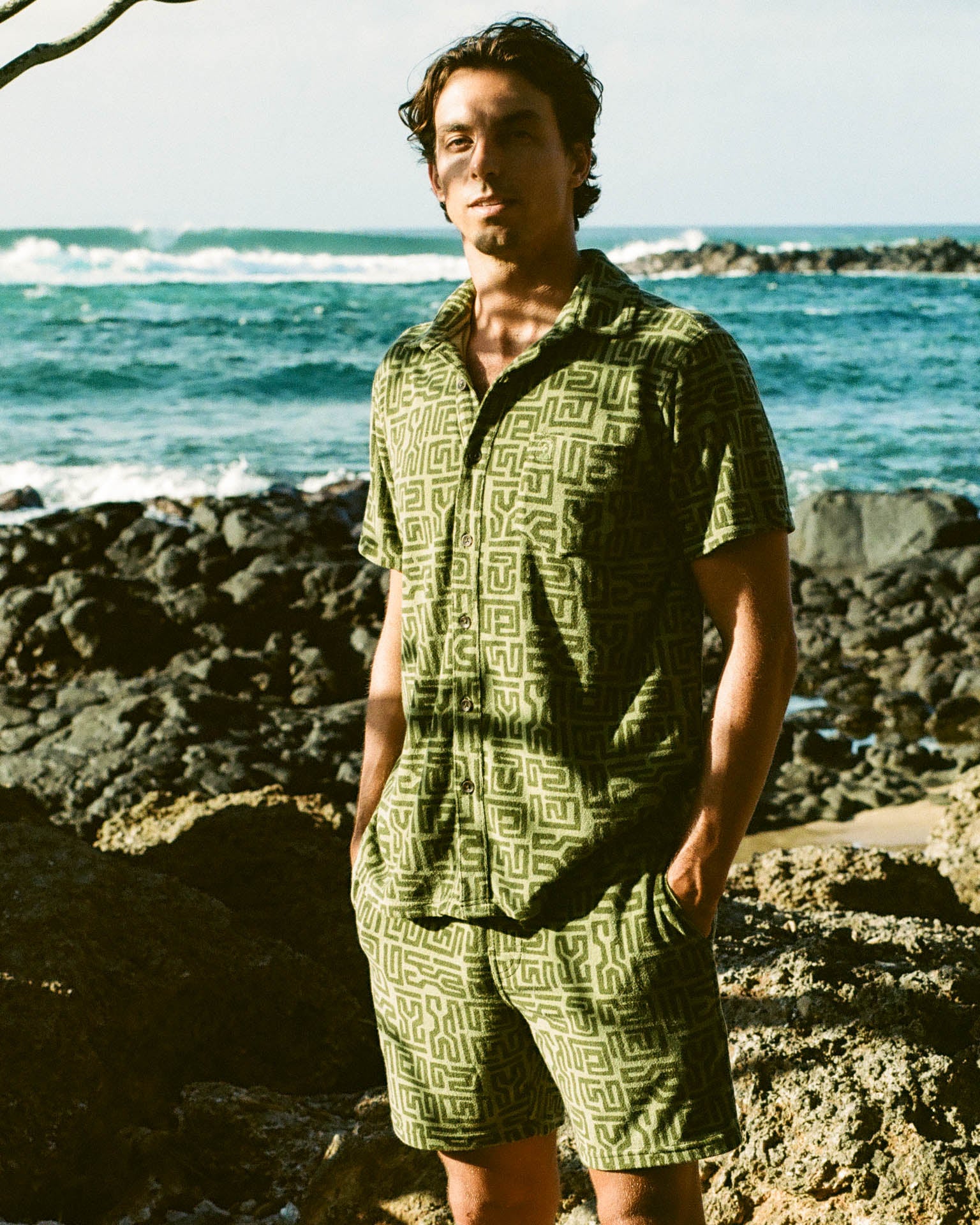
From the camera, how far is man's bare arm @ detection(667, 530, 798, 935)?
183cm

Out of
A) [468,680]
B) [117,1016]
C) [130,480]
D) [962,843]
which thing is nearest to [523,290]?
[468,680]

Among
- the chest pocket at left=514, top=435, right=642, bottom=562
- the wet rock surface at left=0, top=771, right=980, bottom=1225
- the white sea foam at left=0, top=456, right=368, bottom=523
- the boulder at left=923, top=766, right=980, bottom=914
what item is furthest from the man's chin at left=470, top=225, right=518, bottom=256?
the white sea foam at left=0, top=456, right=368, bottom=523

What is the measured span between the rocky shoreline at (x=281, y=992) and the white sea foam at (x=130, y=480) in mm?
10389

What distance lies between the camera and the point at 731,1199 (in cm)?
238

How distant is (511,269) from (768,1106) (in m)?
1.52

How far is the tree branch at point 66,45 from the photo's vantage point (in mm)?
2436

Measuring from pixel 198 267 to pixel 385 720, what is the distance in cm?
5218

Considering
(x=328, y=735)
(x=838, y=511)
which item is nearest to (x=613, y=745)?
(x=328, y=735)

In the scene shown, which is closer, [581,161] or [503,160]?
[503,160]

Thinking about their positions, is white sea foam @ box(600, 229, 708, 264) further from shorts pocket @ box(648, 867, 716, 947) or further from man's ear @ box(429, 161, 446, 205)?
shorts pocket @ box(648, 867, 716, 947)

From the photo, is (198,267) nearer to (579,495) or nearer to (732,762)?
(579,495)

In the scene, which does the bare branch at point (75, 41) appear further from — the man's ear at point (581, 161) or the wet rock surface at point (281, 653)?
the wet rock surface at point (281, 653)

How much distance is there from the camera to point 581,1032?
1.86 m

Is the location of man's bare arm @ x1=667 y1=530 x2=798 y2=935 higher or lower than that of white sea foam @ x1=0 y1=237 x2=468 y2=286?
lower
